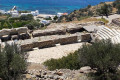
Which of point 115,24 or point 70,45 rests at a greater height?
point 115,24

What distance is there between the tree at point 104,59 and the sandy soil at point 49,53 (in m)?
5.28

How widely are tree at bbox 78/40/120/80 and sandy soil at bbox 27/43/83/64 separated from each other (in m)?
5.28

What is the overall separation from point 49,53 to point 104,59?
7185 mm

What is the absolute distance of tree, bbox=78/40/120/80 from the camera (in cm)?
709

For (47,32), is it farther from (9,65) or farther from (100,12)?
(100,12)

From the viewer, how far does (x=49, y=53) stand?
13.6 metres

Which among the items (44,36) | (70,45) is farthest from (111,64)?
(44,36)

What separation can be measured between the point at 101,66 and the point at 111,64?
1.44ft

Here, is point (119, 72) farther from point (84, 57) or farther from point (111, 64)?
point (84, 57)

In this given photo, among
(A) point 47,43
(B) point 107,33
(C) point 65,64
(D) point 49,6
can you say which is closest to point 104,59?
(C) point 65,64

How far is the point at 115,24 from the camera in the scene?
1934 cm

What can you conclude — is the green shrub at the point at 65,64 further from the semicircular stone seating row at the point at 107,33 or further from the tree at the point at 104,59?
the semicircular stone seating row at the point at 107,33

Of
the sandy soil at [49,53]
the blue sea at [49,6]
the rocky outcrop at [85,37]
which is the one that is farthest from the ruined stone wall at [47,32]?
the blue sea at [49,6]

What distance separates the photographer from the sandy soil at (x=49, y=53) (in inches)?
498
